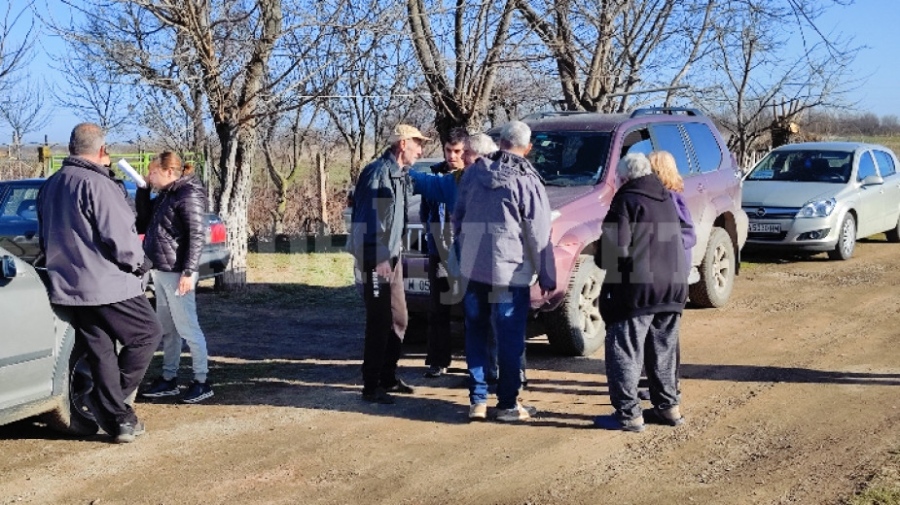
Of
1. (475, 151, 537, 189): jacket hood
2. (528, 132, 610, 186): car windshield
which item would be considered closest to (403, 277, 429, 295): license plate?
(528, 132, 610, 186): car windshield

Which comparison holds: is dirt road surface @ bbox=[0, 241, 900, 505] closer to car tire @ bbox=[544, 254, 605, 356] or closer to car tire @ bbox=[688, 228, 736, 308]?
car tire @ bbox=[544, 254, 605, 356]

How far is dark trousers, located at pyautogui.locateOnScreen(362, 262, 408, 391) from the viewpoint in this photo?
22.5ft

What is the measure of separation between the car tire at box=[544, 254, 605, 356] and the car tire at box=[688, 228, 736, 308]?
2.23 metres

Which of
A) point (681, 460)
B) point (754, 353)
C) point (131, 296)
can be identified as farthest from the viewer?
point (754, 353)

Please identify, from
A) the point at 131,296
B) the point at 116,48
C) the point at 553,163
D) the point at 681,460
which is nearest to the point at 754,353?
the point at 553,163

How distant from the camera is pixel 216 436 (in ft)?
20.6

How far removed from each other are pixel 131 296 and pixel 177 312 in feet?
3.31

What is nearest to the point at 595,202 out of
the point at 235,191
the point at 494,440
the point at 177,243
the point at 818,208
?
the point at 494,440

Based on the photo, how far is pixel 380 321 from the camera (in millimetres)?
6938

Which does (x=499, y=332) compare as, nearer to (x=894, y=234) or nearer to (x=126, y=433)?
(x=126, y=433)

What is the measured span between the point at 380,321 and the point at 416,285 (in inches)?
49.1

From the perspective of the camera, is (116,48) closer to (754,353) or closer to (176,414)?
(176,414)

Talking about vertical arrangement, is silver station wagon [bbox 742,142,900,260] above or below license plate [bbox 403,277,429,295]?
above

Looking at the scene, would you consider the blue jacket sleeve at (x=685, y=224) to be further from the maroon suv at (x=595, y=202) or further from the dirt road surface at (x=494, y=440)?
the maroon suv at (x=595, y=202)
